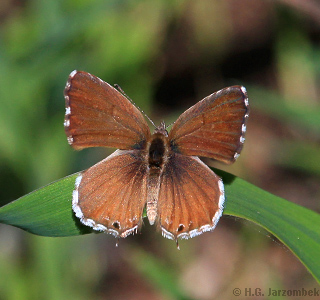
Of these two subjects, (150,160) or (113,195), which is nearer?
(113,195)

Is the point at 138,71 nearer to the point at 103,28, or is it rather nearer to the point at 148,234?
the point at 103,28

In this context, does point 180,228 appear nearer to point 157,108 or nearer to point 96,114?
point 96,114

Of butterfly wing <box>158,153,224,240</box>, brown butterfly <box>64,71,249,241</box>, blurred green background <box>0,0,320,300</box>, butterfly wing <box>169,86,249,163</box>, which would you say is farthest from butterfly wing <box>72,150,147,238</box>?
blurred green background <box>0,0,320,300</box>

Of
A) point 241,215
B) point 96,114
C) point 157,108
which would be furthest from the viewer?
point 157,108

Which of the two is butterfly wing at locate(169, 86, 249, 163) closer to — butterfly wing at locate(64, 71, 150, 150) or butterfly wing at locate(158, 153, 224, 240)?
butterfly wing at locate(158, 153, 224, 240)

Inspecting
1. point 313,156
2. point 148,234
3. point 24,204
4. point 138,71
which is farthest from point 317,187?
point 24,204

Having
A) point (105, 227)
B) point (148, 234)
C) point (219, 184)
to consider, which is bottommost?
point (148, 234)

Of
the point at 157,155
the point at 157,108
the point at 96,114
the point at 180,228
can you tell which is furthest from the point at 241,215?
the point at 157,108
